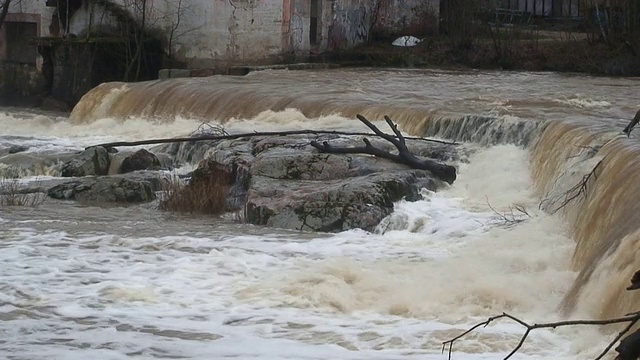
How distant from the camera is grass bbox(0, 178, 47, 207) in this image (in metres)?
13.6

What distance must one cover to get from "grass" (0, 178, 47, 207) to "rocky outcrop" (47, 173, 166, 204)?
0.27 meters

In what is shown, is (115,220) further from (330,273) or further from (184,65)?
(184,65)

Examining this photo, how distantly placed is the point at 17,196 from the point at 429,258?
5780 mm

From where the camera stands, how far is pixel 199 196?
13344 millimetres

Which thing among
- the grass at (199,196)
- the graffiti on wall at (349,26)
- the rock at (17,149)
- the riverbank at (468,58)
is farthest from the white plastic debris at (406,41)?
the grass at (199,196)

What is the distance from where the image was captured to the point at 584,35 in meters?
31.5

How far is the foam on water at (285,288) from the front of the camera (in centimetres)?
755

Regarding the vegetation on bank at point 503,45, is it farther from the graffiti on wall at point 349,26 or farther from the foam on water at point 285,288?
the foam on water at point 285,288

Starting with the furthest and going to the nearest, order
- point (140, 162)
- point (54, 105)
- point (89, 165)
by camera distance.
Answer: point (54, 105)
point (140, 162)
point (89, 165)

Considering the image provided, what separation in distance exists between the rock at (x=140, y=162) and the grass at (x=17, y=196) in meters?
1.53

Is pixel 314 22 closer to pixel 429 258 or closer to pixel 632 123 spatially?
pixel 429 258

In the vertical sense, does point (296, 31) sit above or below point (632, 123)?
above

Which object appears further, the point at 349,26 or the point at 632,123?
the point at 349,26

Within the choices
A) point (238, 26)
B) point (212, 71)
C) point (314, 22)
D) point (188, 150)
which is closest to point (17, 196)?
point (188, 150)
